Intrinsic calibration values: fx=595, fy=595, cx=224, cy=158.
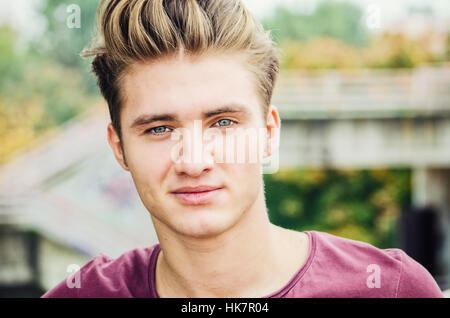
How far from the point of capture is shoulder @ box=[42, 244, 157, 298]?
205 centimetres

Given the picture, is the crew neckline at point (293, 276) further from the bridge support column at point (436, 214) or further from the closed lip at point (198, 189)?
the bridge support column at point (436, 214)

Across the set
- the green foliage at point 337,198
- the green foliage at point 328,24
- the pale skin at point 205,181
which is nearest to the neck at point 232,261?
the pale skin at point 205,181

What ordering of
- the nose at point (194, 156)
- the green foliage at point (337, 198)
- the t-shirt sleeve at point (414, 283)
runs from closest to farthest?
the nose at point (194, 156), the t-shirt sleeve at point (414, 283), the green foliage at point (337, 198)

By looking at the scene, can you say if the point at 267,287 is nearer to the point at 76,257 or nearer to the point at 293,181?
the point at 76,257

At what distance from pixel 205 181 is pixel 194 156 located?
81 millimetres

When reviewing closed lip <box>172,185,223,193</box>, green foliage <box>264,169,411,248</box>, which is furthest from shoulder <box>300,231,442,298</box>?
green foliage <box>264,169,411,248</box>

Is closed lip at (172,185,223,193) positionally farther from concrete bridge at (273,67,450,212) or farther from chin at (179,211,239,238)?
concrete bridge at (273,67,450,212)

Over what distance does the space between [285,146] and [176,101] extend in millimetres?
10080

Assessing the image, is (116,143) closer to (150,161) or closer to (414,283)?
(150,161)

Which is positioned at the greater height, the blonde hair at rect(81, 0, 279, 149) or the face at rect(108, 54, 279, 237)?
the blonde hair at rect(81, 0, 279, 149)

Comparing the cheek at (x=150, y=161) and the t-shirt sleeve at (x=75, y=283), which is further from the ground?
the cheek at (x=150, y=161)

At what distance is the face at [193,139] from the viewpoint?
175 centimetres

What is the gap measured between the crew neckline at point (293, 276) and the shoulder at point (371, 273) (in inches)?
0.8

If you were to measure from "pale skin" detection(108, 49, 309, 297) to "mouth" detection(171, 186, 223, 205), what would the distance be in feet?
0.04
